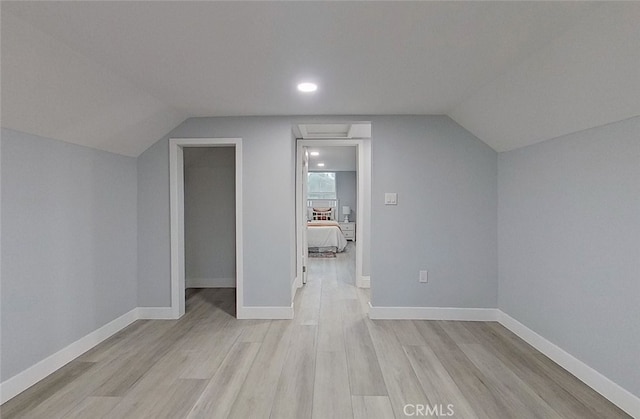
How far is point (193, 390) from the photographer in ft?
7.38

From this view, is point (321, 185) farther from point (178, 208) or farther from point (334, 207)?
point (178, 208)

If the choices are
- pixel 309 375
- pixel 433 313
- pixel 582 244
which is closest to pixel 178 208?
pixel 309 375

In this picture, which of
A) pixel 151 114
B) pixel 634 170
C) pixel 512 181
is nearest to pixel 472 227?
pixel 512 181

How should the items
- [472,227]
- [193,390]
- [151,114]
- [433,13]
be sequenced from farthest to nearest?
[472,227]
[151,114]
[193,390]
[433,13]

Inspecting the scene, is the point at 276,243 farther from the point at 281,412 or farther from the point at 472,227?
the point at 472,227

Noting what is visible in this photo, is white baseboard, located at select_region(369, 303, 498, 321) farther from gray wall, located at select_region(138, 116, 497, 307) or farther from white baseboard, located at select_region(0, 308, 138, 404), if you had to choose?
white baseboard, located at select_region(0, 308, 138, 404)

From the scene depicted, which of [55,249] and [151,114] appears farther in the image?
[151,114]

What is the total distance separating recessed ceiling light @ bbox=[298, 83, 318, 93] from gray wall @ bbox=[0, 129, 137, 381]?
1.83m

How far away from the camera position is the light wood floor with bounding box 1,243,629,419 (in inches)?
80.4

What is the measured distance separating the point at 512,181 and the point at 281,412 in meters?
2.77

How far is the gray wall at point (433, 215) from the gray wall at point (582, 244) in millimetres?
294

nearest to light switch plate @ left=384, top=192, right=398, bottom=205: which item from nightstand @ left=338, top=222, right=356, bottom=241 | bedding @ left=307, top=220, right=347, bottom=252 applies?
bedding @ left=307, top=220, right=347, bottom=252

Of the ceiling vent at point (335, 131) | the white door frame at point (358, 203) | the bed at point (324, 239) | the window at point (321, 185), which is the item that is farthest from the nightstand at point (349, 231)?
the ceiling vent at point (335, 131)

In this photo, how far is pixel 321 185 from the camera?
436 inches
